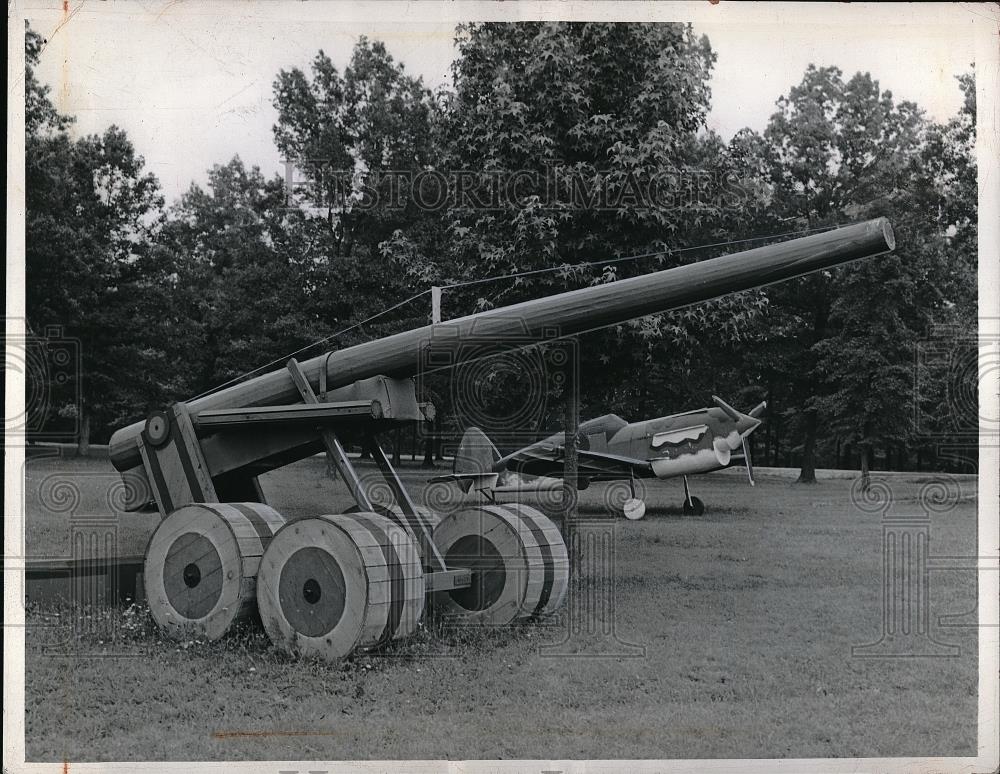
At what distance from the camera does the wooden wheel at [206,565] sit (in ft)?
22.3

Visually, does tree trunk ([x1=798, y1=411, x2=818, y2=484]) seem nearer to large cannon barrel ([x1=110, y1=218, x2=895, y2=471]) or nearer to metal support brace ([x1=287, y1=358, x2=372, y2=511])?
large cannon barrel ([x1=110, y1=218, x2=895, y2=471])

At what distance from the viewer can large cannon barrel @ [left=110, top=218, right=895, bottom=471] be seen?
6688 millimetres

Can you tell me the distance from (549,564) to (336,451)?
5.88ft

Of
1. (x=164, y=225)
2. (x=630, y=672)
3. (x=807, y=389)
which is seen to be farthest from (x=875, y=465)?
(x=164, y=225)

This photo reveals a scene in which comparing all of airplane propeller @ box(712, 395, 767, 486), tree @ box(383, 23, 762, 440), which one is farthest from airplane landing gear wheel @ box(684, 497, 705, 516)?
tree @ box(383, 23, 762, 440)

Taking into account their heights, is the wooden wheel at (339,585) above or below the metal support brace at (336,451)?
below

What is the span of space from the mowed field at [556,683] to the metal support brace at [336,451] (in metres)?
1.06

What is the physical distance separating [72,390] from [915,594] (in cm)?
643

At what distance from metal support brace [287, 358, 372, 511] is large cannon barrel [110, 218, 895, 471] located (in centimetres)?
15

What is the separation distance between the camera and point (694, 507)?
10773mm

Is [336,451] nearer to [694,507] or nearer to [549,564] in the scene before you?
[549,564]

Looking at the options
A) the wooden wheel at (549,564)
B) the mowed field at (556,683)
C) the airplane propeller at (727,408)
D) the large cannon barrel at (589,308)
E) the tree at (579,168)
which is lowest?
the mowed field at (556,683)

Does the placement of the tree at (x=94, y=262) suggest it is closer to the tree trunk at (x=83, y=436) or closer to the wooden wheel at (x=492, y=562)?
the tree trunk at (x=83, y=436)

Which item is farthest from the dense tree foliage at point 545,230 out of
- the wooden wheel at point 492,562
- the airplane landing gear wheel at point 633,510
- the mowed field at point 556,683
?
the wooden wheel at point 492,562
